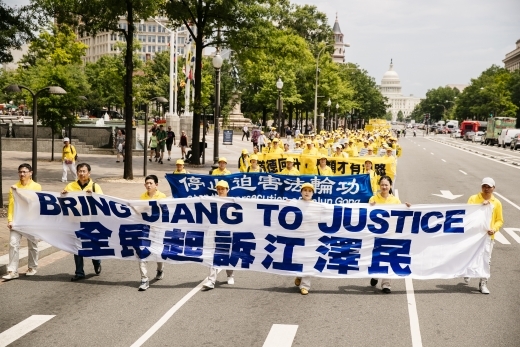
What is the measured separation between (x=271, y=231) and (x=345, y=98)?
267 feet

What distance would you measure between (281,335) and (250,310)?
3.49ft

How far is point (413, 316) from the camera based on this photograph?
8.12m

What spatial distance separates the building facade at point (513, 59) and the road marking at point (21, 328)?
493 ft

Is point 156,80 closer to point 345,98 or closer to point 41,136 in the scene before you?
point 345,98

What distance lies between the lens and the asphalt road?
285 inches

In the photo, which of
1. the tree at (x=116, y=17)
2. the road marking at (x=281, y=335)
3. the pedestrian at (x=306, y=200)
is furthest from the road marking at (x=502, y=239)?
the tree at (x=116, y=17)

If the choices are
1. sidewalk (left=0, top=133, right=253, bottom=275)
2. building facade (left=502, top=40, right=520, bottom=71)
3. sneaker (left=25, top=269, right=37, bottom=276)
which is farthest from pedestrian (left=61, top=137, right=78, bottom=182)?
building facade (left=502, top=40, right=520, bottom=71)

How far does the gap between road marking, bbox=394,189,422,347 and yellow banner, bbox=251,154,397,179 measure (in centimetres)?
784

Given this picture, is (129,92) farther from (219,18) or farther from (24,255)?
(24,255)

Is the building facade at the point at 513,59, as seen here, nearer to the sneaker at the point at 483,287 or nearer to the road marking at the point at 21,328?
the sneaker at the point at 483,287

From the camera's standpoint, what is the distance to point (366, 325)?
7727 millimetres

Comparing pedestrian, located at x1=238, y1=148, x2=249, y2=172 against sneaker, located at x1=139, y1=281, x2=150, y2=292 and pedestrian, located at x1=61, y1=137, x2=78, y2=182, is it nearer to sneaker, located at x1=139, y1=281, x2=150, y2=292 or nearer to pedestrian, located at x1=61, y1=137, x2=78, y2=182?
pedestrian, located at x1=61, y1=137, x2=78, y2=182

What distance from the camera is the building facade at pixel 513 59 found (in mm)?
144625

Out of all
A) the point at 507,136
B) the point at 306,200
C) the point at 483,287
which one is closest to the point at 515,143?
the point at 507,136
